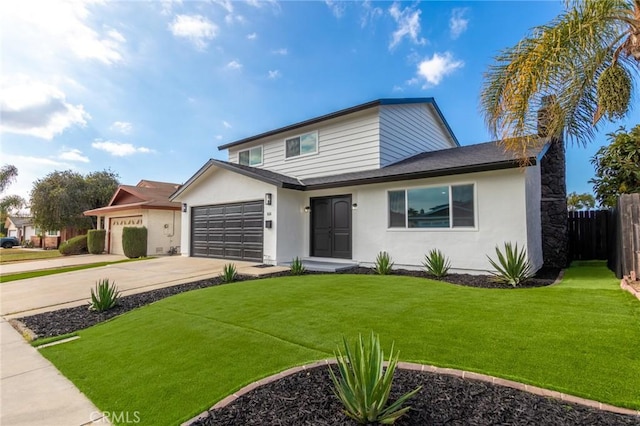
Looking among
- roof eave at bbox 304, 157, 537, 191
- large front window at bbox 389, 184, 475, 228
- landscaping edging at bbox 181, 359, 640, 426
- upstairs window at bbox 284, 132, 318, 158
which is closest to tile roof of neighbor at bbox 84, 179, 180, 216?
upstairs window at bbox 284, 132, 318, 158

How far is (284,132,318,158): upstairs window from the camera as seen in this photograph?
1334 centimetres

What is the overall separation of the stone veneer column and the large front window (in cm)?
314

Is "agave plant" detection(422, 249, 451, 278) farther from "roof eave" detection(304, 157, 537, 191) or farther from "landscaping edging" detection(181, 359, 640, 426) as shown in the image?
"landscaping edging" detection(181, 359, 640, 426)

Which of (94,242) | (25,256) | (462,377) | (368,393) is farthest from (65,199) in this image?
(462,377)

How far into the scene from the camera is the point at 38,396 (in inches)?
121

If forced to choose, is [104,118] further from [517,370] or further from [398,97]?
[517,370]

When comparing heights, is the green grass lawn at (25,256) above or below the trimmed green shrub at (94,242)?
below

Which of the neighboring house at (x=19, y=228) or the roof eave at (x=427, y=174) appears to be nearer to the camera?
the roof eave at (x=427, y=174)

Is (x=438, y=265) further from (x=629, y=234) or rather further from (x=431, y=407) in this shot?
(x=431, y=407)

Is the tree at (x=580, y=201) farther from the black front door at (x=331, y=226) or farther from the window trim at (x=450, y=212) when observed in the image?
the black front door at (x=331, y=226)

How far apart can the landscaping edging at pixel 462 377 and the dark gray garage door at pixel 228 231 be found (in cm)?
922

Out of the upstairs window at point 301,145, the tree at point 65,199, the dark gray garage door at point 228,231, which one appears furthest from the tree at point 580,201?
the tree at point 65,199

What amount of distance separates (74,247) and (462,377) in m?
24.3

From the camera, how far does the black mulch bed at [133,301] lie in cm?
542
